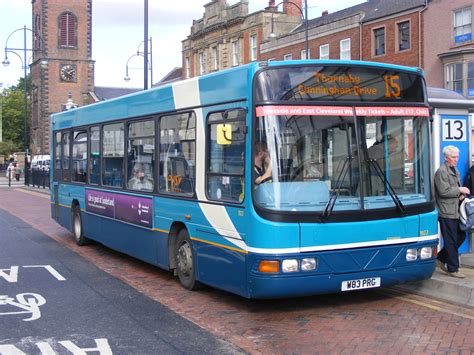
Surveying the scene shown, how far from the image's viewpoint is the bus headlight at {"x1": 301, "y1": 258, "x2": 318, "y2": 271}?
648 cm

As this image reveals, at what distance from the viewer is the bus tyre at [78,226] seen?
1273 centimetres

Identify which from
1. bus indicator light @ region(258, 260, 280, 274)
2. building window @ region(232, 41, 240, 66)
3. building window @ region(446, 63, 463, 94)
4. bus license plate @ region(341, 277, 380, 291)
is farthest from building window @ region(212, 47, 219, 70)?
bus indicator light @ region(258, 260, 280, 274)

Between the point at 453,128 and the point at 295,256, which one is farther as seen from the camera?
the point at 453,128

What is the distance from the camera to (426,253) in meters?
7.25

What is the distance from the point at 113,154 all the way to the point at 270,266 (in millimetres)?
5011

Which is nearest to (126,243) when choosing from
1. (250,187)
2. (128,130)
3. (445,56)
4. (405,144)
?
(128,130)

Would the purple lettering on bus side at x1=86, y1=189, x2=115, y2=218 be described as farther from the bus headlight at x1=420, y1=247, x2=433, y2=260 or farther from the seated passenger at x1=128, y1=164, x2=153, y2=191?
the bus headlight at x1=420, y1=247, x2=433, y2=260

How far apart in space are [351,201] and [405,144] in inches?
42.1

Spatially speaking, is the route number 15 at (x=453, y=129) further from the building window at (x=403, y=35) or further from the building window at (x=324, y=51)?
the building window at (x=324, y=51)

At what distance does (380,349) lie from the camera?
18.8 ft

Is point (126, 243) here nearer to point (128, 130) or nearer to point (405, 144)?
point (128, 130)

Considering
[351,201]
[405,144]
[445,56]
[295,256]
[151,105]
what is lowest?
[295,256]

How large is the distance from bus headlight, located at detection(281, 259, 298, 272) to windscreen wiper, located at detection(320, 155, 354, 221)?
53 centimetres

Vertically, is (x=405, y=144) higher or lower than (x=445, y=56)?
lower
